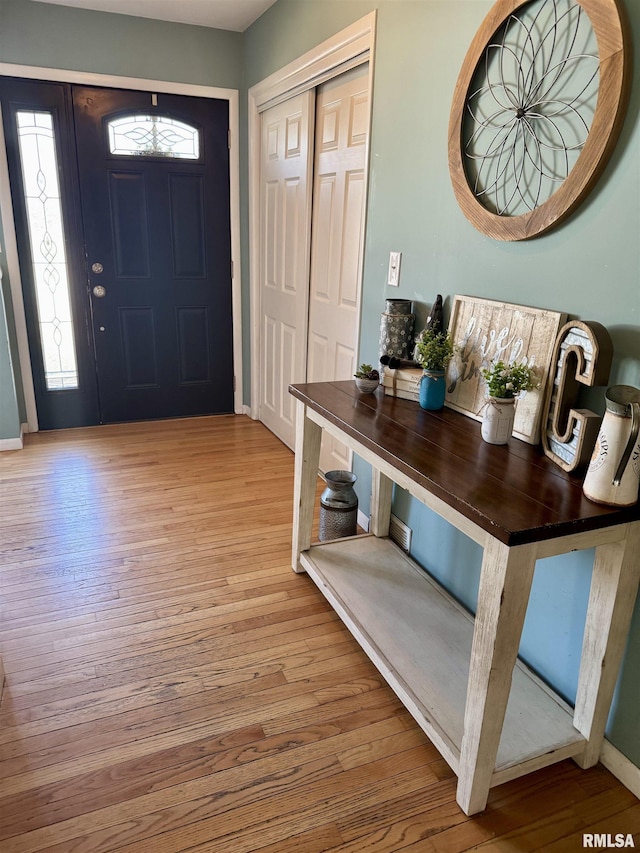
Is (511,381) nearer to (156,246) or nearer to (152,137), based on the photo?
(156,246)

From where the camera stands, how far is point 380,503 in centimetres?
248

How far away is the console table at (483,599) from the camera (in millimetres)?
1307

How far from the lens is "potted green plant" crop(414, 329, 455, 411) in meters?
1.94

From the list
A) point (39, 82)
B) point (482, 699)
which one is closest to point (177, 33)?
point (39, 82)

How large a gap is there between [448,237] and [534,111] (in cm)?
50

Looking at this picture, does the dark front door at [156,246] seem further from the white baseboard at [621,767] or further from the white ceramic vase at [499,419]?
the white baseboard at [621,767]

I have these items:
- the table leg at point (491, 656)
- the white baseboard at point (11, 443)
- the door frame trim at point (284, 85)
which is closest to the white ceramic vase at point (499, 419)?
the table leg at point (491, 656)

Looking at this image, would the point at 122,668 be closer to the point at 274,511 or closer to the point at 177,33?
the point at 274,511

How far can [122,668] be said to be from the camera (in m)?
1.93

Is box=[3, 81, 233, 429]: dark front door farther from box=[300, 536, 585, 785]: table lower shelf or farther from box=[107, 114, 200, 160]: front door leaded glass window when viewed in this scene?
box=[300, 536, 585, 785]: table lower shelf

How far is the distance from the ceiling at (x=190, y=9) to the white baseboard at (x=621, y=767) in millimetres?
3808

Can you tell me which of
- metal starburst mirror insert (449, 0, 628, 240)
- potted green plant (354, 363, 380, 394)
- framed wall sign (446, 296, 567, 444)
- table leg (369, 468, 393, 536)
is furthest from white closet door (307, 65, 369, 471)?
framed wall sign (446, 296, 567, 444)

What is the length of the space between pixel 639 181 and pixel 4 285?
140 inches

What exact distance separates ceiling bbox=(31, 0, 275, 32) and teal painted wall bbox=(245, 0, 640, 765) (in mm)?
687
